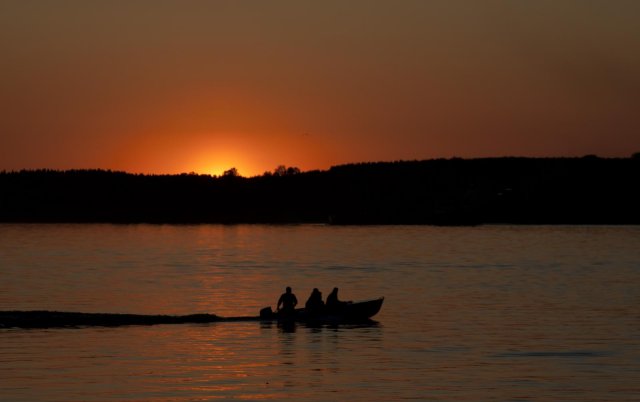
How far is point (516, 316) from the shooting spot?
65812 millimetres

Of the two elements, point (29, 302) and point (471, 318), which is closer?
point (471, 318)

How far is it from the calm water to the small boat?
2.14ft

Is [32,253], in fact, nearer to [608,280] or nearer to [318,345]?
[608,280]

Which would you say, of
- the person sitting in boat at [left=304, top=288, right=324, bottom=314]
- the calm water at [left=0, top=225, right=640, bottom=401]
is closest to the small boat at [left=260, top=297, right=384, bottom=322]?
the person sitting in boat at [left=304, top=288, right=324, bottom=314]

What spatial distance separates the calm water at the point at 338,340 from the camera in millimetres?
38656

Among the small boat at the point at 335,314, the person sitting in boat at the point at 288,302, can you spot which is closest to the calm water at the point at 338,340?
the small boat at the point at 335,314

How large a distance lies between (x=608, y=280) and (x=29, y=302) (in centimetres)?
5130

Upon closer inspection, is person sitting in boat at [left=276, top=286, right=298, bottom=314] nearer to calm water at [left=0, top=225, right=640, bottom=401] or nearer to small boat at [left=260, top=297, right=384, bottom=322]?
small boat at [left=260, top=297, right=384, bottom=322]

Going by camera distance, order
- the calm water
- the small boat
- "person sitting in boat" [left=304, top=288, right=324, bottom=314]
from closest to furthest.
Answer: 1. the calm water
2. "person sitting in boat" [left=304, top=288, right=324, bottom=314]
3. the small boat

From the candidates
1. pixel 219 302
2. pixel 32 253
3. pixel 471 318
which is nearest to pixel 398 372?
pixel 471 318

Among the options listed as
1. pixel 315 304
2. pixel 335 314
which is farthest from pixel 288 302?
pixel 335 314

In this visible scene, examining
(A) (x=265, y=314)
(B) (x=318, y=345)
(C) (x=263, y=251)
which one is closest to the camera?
(B) (x=318, y=345)

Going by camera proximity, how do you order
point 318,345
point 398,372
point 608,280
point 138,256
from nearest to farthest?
point 398,372 → point 318,345 → point 608,280 → point 138,256

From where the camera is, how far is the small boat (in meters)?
56.0
